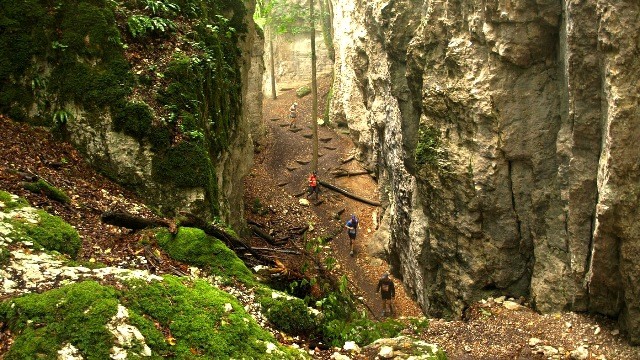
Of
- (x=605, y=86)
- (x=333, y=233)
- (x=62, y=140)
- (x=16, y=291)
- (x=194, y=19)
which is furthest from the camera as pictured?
(x=333, y=233)

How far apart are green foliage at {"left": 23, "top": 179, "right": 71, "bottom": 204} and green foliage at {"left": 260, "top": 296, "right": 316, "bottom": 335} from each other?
3.52 meters

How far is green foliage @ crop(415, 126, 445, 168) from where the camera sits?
13.9 m

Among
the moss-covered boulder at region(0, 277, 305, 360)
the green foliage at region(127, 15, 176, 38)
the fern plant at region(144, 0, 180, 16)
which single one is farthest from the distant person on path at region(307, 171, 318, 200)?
the moss-covered boulder at region(0, 277, 305, 360)

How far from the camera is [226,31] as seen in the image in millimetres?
14977

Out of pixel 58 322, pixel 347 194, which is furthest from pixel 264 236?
pixel 58 322

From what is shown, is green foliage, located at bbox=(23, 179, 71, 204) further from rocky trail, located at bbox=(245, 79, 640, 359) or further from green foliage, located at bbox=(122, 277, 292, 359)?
rocky trail, located at bbox=(245, 79, 640, 359)

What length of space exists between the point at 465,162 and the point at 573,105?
12.8 feet

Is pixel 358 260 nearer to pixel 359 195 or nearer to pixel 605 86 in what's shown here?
pixel 359 195

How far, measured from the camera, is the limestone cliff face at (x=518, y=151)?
8.38 m

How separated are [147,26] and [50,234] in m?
6.70

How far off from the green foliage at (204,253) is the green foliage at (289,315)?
0.55m

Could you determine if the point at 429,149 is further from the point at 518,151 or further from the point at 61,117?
the point at 61,117

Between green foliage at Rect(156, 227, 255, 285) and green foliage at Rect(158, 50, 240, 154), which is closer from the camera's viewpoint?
green foliage at Rect(156, 227, 255, 285)

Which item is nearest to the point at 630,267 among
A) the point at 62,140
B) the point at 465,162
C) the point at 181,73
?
the point at 465,162
